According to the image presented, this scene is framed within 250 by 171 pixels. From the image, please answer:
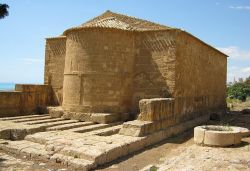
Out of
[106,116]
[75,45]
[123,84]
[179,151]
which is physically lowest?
[179,151]

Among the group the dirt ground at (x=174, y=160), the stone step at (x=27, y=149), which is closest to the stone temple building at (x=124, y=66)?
the dirt ground at (x=174, y=160)

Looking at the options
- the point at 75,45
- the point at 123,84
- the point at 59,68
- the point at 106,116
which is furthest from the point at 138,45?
the point at 59,68

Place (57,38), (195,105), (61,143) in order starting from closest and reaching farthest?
1. (61,143)
2. (195,105)
3. (57,38)

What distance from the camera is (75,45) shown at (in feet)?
41.0

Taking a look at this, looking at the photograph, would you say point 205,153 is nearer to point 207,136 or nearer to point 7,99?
point 207,136

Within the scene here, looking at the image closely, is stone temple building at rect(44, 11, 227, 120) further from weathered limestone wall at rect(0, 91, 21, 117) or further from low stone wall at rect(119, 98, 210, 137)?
weathered limestone wall at rect(0, 91, 21, 117)

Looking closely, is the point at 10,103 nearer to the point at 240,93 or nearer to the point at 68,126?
the point at 68,126

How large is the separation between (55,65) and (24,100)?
2844 mm

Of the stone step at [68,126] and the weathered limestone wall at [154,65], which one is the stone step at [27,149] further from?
the weathered limestone wall at [154,65]

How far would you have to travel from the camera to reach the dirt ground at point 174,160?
664cm

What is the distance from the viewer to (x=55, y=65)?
1538cm

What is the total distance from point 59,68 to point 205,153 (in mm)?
9591

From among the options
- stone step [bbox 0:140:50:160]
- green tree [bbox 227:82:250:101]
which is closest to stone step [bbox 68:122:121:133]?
stone step [bbox 0:140:50:160]

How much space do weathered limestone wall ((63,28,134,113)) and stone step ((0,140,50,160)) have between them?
397cm
